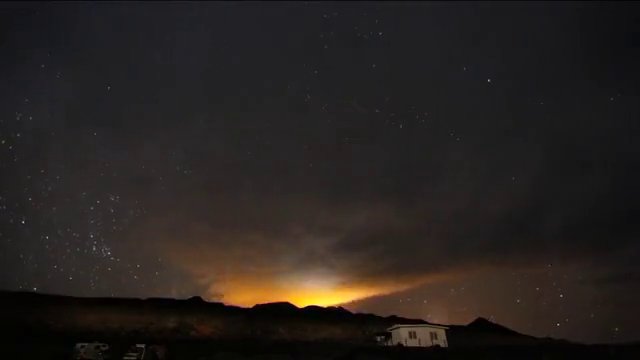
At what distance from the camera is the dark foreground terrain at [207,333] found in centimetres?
4397

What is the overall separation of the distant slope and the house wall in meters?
11.5

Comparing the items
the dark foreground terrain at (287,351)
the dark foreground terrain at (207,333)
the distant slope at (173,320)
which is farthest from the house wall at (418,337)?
the distant slope at (173,320)

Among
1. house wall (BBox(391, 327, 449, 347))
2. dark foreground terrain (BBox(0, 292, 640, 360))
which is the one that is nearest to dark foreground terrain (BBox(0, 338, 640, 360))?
dark foreground terrain (BBox(0, 292, 640, 360))

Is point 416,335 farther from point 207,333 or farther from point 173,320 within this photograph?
point 173,320

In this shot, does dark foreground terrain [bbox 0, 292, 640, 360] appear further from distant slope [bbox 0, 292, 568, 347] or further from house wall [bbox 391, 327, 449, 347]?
house wall [bbox 391, 327, 449, 347]

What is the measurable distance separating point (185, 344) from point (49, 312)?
1759 cm

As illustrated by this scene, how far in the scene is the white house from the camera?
54.7m

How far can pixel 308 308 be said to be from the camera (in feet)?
254

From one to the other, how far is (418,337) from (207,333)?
957 inches

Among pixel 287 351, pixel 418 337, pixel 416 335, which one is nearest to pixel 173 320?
pixel 287 351

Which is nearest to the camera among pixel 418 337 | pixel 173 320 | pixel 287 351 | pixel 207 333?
pixel 287 351

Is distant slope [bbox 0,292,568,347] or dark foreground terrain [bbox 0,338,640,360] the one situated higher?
distant slope [bbox 0,292,568,347]

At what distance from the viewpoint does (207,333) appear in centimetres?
5834

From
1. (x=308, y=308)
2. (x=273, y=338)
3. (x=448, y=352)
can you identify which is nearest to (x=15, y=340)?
(x=273, y=338)
